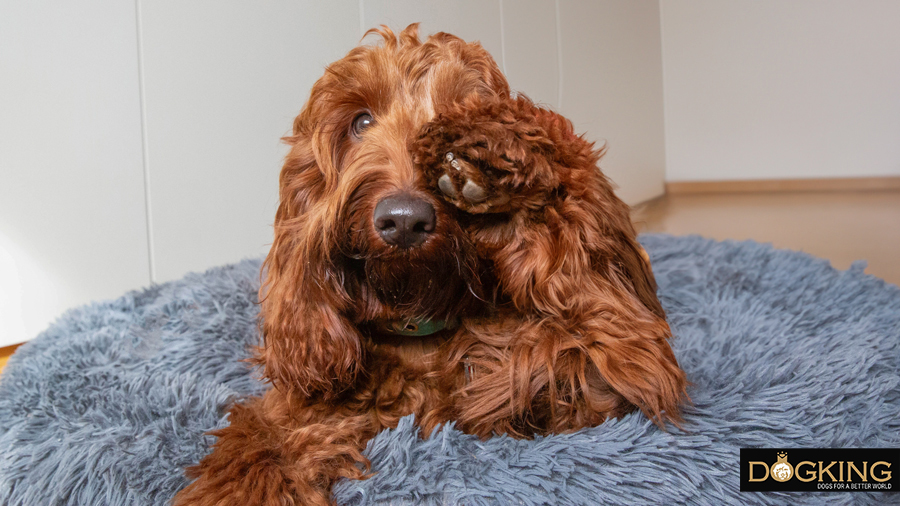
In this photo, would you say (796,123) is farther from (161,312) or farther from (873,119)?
(161,312)

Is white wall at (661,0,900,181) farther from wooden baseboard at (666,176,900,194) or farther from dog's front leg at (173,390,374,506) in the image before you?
dog's front leg at (173,390,374,506)

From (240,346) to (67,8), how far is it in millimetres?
1324

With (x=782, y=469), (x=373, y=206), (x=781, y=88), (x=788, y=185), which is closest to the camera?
(x=373, y=206)

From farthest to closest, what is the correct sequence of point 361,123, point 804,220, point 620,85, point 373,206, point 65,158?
point 620,85 → point 804,220 → point 65,158 → point 361,123 → point 373,206

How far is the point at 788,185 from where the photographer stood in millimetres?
7727

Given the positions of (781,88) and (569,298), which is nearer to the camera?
(569,298)

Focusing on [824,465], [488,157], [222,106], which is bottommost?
[824,465]

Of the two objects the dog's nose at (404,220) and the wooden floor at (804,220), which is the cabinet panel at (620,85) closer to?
the wooden floor at (804,220)

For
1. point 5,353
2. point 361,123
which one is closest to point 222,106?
point 5,353

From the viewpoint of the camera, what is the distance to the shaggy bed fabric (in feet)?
4.20

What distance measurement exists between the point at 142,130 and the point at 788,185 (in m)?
7.17

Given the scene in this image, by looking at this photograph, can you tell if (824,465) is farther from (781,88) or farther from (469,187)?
(781,88)

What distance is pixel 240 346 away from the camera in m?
2.28

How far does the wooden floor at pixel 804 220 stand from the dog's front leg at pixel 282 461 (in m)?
2.64
